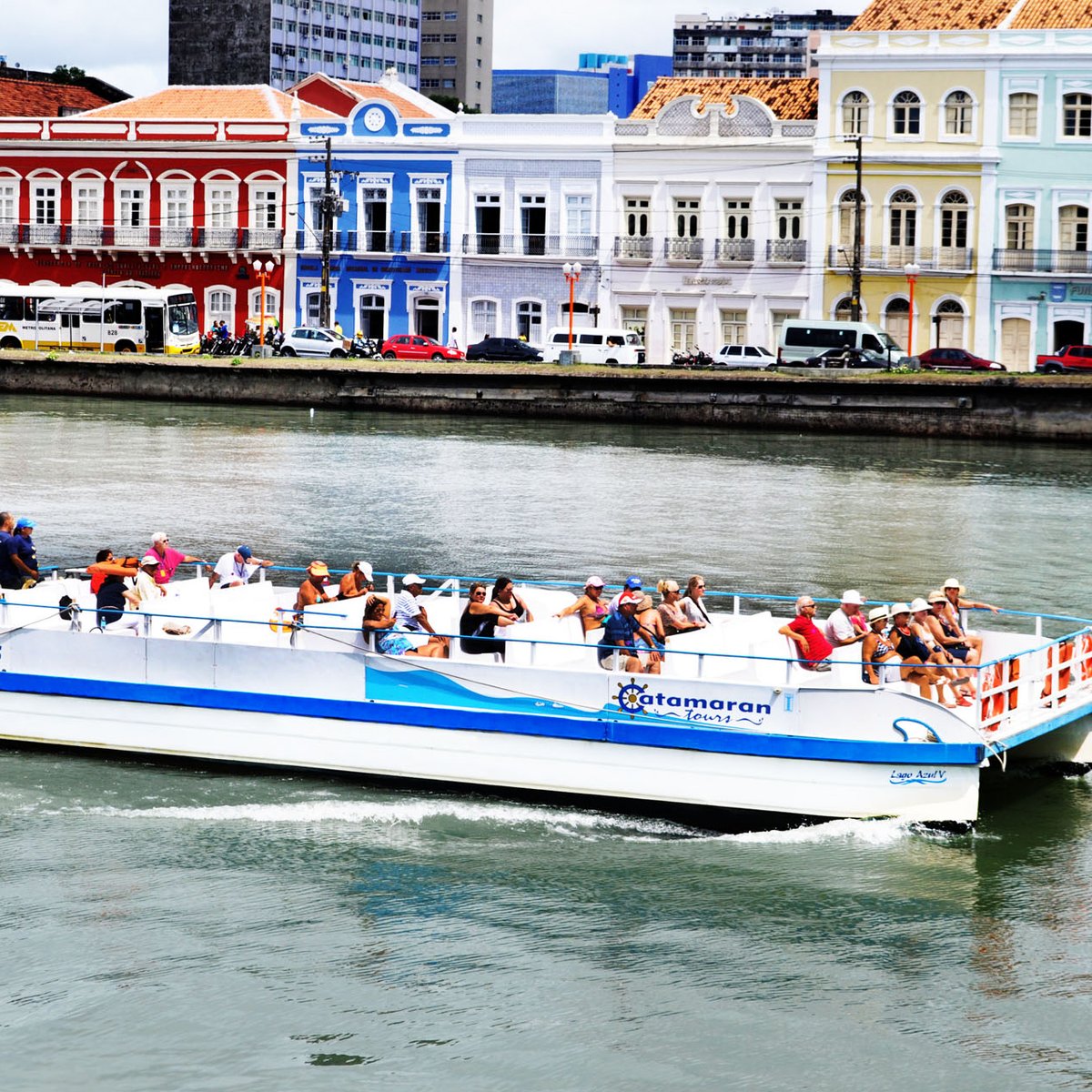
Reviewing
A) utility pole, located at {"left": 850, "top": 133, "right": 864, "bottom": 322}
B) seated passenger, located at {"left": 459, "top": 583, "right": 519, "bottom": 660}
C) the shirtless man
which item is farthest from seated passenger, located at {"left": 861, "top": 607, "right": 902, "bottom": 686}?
utility pole, located at {"left": 850, "top": 133, "right": 864, "bottom": 322}

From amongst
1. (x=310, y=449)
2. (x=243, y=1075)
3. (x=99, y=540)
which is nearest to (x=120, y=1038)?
(x=243, y=1075)

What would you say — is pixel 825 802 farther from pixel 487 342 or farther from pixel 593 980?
pixel 487 342

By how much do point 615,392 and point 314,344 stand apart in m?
11.0

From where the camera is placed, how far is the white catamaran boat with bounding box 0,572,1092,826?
14.4 meters

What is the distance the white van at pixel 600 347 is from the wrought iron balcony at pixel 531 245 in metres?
2.92

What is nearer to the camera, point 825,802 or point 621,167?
point 825,802

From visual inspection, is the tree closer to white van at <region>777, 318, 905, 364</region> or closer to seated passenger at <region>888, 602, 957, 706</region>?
white van at <region>777, 318, 905, 364</region>

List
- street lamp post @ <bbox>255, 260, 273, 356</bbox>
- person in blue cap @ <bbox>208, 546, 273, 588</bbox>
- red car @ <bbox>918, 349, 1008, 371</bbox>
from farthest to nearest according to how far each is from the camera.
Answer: street lamp post @ <bbox>255, 260, 273, 356</bbox>, red car @ <bbox>918, 349, 1008, 371</bbox>, person in blue cap @ <bbox>208, 546, 273, 588</bbox>

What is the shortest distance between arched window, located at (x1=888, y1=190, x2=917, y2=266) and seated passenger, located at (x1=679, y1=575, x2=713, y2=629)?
41755mm

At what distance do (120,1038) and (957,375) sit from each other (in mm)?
40373

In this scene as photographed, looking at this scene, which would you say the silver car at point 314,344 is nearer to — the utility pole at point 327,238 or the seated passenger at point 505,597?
the utility pole at point 327,238

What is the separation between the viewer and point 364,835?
48.9ft

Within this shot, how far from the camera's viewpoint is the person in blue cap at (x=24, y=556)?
18.1 meters

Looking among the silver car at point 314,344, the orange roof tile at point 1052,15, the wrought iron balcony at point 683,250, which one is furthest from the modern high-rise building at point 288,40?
the orange roof tile at point 1052,15
